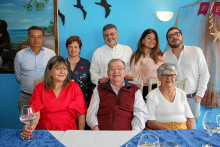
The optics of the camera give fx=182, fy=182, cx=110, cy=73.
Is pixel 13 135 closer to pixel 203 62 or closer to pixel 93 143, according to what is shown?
pixel 93 143

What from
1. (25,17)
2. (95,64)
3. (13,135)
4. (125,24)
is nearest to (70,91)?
(13,135)

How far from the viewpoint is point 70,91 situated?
1.85 m

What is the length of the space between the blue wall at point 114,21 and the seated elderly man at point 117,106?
4.75 ft

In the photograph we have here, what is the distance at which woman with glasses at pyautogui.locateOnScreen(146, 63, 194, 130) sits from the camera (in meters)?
1.82

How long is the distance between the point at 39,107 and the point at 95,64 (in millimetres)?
1254

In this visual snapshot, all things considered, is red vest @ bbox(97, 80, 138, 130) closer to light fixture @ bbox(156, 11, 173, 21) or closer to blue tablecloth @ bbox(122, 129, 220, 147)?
blue tablecloth @ bbox(122, 129, 220, 147)

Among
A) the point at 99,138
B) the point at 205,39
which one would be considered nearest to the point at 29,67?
the point at 99,138

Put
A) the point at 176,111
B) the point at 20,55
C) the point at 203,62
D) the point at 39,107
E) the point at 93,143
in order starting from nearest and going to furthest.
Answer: the point at 93,143, the point at 39,107, the point at 176,111, the point at 203,62, the point at 20,55

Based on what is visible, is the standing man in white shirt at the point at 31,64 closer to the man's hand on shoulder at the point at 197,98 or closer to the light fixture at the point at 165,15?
the light fixture at the point at 165,15

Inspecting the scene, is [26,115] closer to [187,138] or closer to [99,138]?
[99,138]

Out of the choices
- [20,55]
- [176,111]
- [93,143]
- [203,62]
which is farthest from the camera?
[20,55]

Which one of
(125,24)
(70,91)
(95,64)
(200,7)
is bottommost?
(70,91)

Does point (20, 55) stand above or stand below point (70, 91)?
above

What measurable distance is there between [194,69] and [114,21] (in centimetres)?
155
